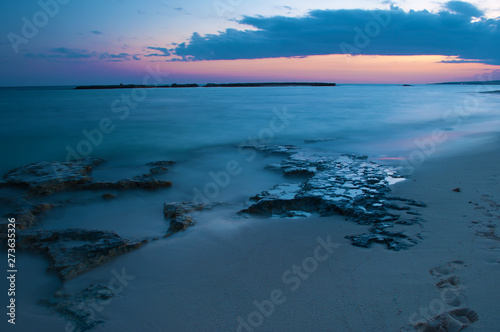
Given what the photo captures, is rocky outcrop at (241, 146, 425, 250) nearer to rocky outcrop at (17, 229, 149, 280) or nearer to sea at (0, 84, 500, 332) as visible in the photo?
sea at (0, 84, 500, 332)

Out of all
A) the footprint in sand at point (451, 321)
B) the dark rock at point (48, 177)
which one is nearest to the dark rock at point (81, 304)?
the footprint in sand at point (451, 321)

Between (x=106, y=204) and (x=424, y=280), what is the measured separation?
432 centimetres

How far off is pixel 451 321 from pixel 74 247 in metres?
3.46

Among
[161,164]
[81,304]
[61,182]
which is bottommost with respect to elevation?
[81,304]

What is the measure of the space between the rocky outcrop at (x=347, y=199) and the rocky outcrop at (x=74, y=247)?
173cm

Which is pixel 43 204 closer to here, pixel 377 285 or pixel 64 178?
pixel 64 178

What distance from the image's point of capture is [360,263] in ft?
9.57

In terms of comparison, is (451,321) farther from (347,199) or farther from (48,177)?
(48,177)

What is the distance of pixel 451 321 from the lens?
6.98ft

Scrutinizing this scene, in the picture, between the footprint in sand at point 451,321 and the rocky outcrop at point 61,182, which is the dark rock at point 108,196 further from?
the footprint in sand at point 451,321

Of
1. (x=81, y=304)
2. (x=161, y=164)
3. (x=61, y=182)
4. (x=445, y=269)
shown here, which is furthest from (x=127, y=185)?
(x=445, y=269)

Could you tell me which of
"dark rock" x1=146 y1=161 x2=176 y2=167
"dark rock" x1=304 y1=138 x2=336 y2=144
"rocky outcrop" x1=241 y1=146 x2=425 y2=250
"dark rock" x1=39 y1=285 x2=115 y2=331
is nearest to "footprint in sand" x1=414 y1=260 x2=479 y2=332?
"rocky outcrop" x1=241 y1=146 x2=425 y2=250

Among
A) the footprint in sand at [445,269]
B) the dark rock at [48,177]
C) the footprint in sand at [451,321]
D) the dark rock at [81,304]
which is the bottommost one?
the dark rock at [81,304]

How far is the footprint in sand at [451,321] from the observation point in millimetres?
2090
